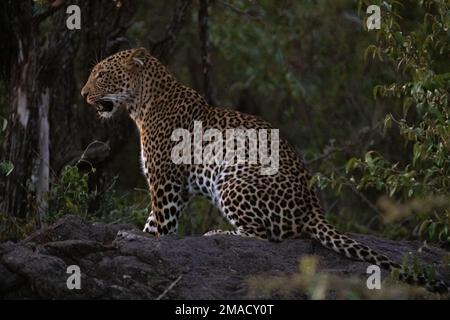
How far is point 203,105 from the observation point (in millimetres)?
11945

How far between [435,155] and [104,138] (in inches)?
222

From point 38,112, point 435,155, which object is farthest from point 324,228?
point 38,112

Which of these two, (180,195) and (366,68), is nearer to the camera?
(180,195)

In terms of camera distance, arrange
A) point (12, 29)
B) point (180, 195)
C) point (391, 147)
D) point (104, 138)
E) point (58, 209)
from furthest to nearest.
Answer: point (391, 147)
point (104, 138)
point (12, 29)
point (58, 209)
point (180, 195)

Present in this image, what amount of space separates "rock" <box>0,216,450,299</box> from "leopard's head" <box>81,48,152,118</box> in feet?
6.19

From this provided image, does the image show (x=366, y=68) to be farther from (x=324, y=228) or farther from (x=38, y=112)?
(x=324, y=228)

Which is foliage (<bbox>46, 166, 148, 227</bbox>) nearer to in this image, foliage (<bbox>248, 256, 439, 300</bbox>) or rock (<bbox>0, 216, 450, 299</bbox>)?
rock (<bbox>0, 216, 450, 299</bbox>)

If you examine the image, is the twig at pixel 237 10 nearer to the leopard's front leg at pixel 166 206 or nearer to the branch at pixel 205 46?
the branch at pixel 205 46

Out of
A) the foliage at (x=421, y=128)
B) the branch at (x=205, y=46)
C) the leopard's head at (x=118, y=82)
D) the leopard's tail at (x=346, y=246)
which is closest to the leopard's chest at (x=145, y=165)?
the leopard's head at (x=118, y=82)

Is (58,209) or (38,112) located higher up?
(38,112)

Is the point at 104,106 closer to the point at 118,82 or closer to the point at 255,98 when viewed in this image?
the point at 118,82

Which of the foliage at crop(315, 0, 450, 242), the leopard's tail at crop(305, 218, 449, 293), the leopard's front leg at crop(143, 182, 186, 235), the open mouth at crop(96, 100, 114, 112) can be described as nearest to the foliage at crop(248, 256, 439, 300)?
A: the leopard's tail at crop(305, 218, 449, 293)

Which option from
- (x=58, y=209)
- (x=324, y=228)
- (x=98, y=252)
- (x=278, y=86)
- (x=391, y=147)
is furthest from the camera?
(x=278, y=86)

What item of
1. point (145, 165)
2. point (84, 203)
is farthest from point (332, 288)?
point (84, 203)
